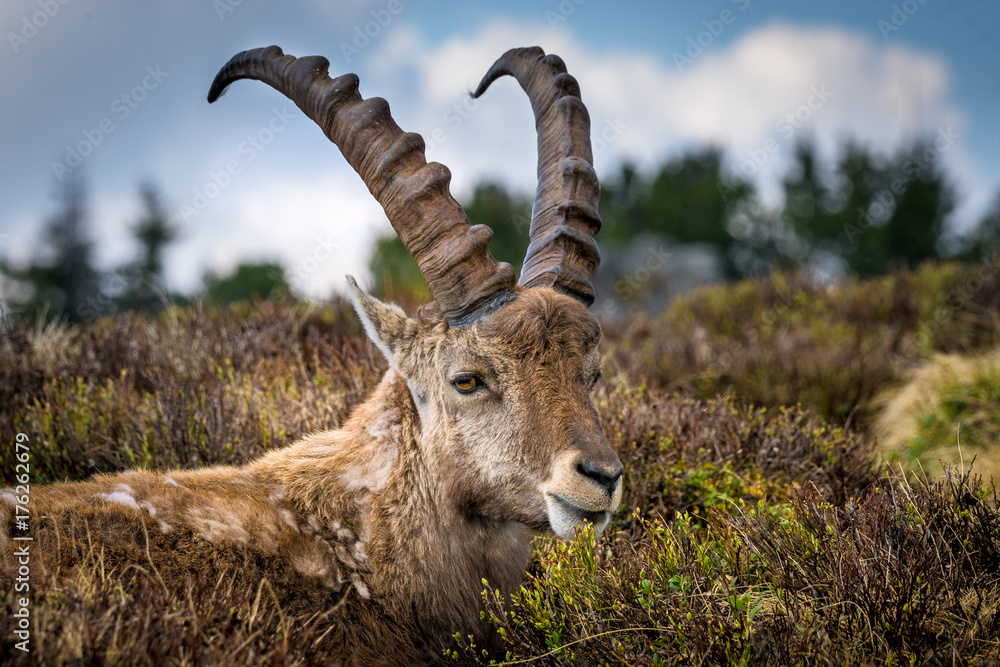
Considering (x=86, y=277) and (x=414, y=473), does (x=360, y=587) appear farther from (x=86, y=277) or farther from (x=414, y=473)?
(x=86, y=277)

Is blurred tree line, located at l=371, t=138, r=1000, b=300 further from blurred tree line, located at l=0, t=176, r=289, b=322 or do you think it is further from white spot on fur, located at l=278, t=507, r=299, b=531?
white spot on fur, located at l=278, t=507, r=299, b=531

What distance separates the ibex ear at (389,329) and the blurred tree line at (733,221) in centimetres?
1661

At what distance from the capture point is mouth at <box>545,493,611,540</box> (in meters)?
3.01

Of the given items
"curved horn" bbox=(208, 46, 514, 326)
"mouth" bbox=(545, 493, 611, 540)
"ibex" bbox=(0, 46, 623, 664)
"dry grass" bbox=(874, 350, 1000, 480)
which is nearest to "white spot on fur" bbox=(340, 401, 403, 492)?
"ibex" bbox=(0, 46, 623, 664)

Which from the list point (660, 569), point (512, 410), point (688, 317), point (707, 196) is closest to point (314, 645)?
point (512, 410)

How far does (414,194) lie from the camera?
345 centimetres

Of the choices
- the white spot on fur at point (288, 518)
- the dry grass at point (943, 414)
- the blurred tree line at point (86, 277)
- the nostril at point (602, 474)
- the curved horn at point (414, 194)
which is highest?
the blurred tree line at point (86, 277)

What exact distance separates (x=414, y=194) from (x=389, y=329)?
704 millimetres

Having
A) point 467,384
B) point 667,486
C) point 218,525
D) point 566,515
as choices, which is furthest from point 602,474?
point 667,486

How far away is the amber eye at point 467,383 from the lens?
3.31m

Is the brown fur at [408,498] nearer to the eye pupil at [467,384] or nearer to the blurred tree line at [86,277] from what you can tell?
the eye pupil at [467,384]

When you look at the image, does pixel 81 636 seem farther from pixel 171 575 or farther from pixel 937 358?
pixel 937 358

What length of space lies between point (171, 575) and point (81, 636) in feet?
2.26

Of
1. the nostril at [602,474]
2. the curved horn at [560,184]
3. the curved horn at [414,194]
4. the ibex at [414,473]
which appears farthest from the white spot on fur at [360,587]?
the curved horn at [560,184]
